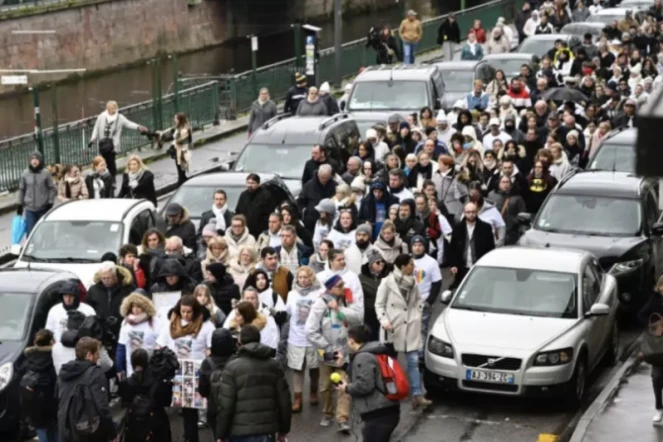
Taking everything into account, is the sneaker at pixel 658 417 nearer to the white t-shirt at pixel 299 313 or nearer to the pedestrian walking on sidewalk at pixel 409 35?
the white t-shirt at pixel 299 313

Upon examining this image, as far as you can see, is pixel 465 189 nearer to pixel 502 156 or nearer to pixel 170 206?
pixel 502 156

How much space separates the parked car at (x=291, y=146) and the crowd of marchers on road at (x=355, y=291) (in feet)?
1.02

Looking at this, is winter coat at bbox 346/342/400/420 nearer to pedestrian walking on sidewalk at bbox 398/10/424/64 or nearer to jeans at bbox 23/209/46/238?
jeans at bbox 23/209/46/238

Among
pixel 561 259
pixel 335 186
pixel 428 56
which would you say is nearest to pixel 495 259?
pixel 561 259

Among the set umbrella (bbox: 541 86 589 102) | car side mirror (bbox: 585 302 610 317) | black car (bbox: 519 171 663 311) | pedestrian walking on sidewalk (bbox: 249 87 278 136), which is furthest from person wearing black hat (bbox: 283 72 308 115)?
car side mirror (bbox: 585 302 610 317)

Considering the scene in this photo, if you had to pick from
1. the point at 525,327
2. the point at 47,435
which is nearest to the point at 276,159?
the point at 525,327

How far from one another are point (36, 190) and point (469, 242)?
6.87m

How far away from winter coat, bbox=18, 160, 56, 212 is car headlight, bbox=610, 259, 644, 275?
8053 mm

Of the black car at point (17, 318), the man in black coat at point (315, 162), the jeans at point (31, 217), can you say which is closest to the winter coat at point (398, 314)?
the black car at point (17, 318)

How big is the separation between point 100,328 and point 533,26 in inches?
1202

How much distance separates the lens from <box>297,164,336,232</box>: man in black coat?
808 inches

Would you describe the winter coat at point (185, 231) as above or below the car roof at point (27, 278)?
below

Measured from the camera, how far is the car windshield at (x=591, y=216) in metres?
19.3

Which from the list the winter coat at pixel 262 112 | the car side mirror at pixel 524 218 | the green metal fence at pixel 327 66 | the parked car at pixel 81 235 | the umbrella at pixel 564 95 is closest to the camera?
the parked car at pixel 81 235
